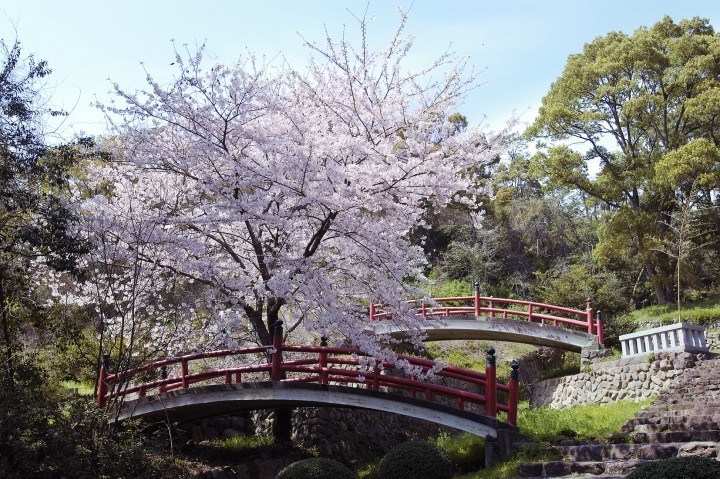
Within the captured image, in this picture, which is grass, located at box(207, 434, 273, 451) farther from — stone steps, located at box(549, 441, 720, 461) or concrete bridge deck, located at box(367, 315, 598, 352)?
concrete bridge deck, located at box(367, 315, 598, 352)

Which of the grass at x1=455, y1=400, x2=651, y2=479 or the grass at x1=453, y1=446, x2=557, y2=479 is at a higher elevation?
the grass at x1=455, y1=400, x2=651, y2=479

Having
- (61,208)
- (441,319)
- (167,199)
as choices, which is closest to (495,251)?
(441,319)

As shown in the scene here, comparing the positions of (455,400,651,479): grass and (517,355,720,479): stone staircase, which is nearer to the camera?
(517,355,720,479): stone staircase

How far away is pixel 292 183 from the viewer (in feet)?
37.4

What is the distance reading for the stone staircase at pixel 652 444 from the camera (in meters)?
9.32

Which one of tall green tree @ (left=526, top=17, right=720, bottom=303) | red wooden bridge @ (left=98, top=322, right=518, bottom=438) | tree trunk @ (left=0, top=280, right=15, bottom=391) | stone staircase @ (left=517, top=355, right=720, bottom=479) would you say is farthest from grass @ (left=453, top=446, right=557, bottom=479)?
tall green tree @ (left=526, top=17, right=720, bottom=303)

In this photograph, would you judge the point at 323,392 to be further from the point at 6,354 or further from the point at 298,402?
the point at 6,354

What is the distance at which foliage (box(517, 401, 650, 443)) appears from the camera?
1210 centimetres

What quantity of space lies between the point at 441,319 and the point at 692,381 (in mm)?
8516

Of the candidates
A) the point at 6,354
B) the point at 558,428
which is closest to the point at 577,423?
the point at 558,428

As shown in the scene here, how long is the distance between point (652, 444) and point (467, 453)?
3523mm

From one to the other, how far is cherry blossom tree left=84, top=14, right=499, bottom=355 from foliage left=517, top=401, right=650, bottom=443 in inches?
122

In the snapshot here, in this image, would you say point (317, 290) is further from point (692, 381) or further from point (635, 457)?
point (692, 381)

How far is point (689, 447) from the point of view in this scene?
9.28m
